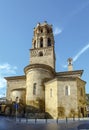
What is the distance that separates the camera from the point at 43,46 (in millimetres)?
50062

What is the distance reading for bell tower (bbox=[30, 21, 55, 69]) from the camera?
160 ft

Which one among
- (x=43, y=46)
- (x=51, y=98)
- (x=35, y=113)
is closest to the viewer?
(x=35, y=113)

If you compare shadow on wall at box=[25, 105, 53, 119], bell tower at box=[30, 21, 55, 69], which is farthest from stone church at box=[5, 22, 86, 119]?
shadow on wall at box=[25, 105, 53, 119]

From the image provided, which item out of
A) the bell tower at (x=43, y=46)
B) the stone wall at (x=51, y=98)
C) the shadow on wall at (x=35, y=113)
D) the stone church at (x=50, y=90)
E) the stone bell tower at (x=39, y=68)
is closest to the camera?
the stone church at (x=50, y=90)

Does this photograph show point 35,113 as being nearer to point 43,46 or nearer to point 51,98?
point 51,98

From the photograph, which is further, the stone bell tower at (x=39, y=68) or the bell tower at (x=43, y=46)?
the bell tower at (x=43, y=46)

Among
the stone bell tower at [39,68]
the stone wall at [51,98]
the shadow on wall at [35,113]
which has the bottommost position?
the shadow on wall at [35,113]

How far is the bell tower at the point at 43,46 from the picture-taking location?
48.6 metres

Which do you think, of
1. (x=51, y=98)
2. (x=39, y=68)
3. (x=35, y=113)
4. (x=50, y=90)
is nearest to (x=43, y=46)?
(x=39, y=68)

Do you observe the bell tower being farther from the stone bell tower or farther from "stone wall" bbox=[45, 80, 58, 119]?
"stone wall" bbox=[45, 80, 58, 119]

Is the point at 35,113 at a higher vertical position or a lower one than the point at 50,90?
lower

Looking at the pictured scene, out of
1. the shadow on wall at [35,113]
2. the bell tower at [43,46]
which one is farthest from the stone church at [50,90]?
the shadow on wall at [35,113]

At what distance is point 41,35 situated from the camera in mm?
51062

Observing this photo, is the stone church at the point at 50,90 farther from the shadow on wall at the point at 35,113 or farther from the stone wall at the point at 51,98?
the shadow on wall at the point at 35,113
